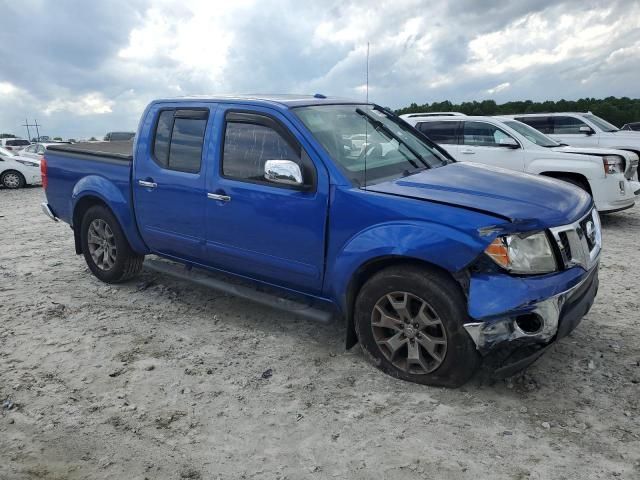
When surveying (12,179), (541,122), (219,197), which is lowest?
(12,179)

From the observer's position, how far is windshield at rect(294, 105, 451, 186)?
3.69 m

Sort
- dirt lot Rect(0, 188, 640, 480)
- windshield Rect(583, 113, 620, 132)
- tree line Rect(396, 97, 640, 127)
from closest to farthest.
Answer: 1. dirt lot Rect(0, 188, 640, 480)
2. windshield Rect(583, 113, 620, 132)
3. tree line Rect(396, 97, 640, 127)

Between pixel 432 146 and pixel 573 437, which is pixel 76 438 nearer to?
pixel 573 437

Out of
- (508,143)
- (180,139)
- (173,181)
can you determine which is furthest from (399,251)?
(508,143)

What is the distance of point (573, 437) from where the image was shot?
2.84 metres

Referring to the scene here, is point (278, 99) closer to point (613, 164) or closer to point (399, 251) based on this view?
point (399, 251)

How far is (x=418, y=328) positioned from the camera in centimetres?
326

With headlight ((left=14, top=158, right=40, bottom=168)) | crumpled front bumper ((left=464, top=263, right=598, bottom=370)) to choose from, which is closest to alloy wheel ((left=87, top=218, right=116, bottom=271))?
crumpled front bumper ((left=464, top=263, right=598, bottom=370))

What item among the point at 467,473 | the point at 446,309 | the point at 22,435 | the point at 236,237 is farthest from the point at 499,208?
the point at 22,435

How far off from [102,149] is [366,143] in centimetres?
346

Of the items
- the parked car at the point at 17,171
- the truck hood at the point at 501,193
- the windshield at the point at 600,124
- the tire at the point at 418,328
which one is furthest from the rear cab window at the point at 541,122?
the parked car at the point at 17,171

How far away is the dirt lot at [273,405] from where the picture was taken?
8.83 feet

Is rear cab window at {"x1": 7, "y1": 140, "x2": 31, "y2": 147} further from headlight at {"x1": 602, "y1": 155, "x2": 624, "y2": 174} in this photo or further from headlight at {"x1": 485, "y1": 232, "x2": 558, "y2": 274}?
headlight at {"x1": 485, "y1": 232, "x2": 558, "y2": 274}

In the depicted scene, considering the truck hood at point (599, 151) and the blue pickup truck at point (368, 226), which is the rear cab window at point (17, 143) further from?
the truck hood at point (599, 151)
